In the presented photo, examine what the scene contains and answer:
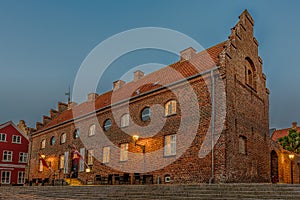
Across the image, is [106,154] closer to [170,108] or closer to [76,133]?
[76,133]

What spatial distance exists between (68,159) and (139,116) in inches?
434

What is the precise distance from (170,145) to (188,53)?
28.3ft

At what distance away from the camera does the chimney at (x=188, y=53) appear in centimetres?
2627

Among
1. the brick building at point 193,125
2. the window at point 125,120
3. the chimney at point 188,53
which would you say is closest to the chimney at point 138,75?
the brick building at point 193,125

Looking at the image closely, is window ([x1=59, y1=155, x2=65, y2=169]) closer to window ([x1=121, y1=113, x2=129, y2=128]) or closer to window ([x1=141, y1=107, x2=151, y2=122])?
window ([x1=121, y1=113, x2=129, y2=128])

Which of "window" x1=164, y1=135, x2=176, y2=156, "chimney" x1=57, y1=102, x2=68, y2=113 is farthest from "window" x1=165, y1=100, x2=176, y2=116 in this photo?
"chimney" x1=57, y1=102, x2=68, y2=113

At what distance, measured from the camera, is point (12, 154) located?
142 feet

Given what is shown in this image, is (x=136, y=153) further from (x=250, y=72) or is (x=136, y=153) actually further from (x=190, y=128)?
(x=250, y=72)

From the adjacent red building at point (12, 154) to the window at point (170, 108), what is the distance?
1124 inches

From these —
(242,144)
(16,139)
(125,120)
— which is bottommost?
(242,144)

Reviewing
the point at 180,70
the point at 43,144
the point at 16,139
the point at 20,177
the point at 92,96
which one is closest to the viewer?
the point at 180,70

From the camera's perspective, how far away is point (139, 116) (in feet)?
78.6

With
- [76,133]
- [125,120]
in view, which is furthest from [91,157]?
[125,120]

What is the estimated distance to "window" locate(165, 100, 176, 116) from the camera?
21.6m
